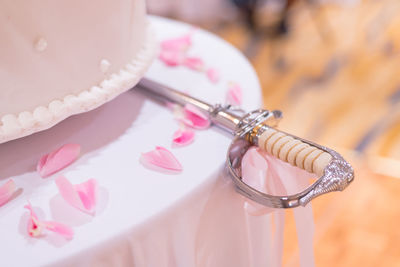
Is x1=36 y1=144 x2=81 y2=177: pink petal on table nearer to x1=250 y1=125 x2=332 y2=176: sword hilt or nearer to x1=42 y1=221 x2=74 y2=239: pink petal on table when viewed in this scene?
x1=42 y1=221 x2=74 y2=239: pink petal on table

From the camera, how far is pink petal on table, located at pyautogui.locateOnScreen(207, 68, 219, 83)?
86 cm

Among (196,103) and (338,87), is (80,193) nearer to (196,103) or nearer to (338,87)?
(196,103)

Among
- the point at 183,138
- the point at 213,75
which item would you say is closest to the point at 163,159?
the point at 183,138

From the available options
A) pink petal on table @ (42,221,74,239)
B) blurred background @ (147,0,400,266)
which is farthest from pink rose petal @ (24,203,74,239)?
blurred background @ (147,0,400,266)

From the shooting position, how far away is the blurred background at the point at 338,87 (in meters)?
1.46

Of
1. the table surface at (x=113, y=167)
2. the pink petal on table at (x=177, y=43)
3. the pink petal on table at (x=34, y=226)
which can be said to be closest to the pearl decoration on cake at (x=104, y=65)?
the table surface at (x=113, y=167)

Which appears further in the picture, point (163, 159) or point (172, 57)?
point (172, 57)

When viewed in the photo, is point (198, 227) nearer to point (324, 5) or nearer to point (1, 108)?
point (1, 108)

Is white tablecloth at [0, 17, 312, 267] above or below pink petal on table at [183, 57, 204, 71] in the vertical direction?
below

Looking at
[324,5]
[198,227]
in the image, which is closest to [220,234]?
[198,227]

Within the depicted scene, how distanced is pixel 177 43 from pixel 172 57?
0.27ft

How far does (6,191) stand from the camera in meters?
0.59

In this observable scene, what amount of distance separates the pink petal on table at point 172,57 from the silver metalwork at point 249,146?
0.10 m

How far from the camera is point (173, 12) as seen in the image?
3107 mm
